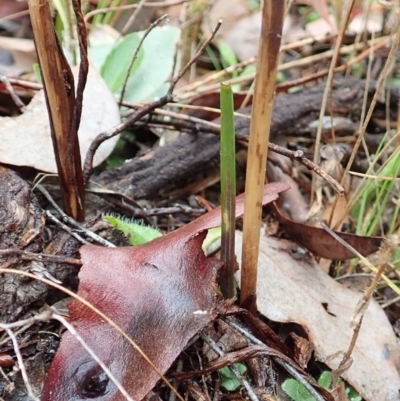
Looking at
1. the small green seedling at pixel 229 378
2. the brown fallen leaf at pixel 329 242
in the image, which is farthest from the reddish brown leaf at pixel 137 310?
the brown fallen leaf at pixel 329 242

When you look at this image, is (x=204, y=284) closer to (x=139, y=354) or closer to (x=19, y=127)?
(x=139, y=354)

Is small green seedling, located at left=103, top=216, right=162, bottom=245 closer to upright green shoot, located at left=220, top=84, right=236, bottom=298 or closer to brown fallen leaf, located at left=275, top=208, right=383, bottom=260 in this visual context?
upright green shoot, located at left=220, top=84, right=236, bottom=298

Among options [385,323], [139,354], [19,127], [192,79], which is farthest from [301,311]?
[192,79]

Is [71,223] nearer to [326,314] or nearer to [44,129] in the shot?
[44,129]

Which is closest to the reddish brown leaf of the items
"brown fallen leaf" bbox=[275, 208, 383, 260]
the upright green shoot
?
the upright green shoot

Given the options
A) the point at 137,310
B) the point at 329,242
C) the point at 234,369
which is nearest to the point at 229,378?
the point at 234,369
